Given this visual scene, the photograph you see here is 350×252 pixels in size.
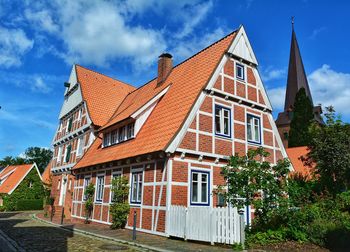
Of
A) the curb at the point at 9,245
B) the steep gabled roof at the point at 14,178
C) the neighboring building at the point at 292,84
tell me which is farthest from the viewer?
the neighboring building at the point at 292,84

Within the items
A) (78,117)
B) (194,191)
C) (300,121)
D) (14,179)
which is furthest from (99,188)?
(300,121)

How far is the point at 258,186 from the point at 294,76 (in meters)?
55.0

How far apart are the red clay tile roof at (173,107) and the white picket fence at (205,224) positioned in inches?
113

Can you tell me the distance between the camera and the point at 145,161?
15.1m

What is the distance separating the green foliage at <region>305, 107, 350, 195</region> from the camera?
20.8m

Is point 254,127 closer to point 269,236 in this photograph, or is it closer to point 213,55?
point 213,55

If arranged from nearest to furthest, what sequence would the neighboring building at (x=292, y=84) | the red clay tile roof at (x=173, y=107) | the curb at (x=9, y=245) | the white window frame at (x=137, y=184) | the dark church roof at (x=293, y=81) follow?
the curb at (x=9, y=245) → the red clay tile roof at (x=173, y=107) → the white window frame at (x=137, y=184) → the neighboring building at (x=292, y=84) → the dark church roof at (x=293, y=81)

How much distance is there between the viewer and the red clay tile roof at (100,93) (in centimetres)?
2577

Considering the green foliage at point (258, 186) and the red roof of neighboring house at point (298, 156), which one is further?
the red roof of neighboring house at point (298, 156)

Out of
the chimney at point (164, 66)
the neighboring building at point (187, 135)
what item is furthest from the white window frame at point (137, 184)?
the chimney at point (164, 66)

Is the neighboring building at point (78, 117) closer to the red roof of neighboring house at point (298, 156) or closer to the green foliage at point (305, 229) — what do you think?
the green foliage at point (305, 229)

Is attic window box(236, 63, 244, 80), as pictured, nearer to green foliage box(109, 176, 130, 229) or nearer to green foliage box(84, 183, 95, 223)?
green foliage box(109, 176, 130, 229)

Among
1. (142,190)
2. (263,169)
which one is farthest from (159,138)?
(263,169)

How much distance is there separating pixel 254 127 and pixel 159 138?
6234mm
